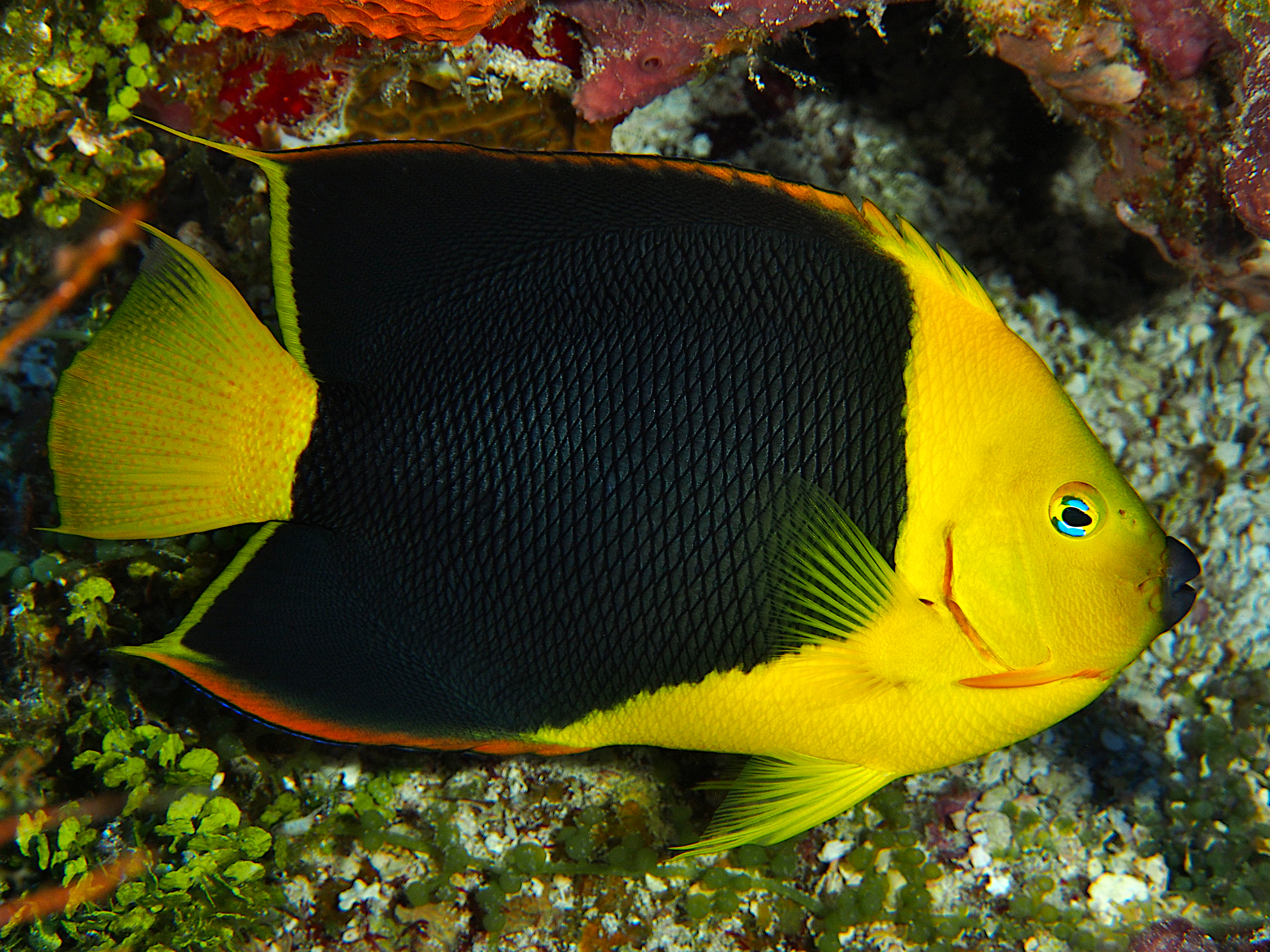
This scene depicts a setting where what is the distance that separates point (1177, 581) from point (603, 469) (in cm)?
110

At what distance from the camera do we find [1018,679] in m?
1.58

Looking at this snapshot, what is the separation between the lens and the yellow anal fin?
5.58ft

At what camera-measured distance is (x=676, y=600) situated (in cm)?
149

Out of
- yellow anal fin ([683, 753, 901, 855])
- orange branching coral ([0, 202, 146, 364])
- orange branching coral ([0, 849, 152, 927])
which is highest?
orange branching coral ([0, 202, 146, 364])

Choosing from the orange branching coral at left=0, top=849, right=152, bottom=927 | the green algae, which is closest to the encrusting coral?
the green algae

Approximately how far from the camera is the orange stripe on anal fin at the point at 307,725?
4.99ft

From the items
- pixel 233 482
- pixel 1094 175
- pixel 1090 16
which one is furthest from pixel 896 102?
pixel 233 482

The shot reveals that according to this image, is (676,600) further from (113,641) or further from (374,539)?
(113,641)

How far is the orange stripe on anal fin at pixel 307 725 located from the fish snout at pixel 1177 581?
45.4 inches

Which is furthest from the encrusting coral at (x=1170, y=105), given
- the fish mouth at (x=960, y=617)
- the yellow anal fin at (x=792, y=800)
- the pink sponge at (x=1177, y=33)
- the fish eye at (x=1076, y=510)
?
the yellow anal fin at (x=792, y=800)

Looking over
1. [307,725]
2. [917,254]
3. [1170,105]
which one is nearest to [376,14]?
[917,254]

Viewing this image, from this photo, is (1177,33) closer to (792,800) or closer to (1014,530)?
(1014,530)

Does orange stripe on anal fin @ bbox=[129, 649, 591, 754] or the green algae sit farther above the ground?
the green algae

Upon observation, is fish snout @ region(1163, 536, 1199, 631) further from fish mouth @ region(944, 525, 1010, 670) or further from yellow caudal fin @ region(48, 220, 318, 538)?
yellow caudal fin @ region(48, 220, 318, 538)
